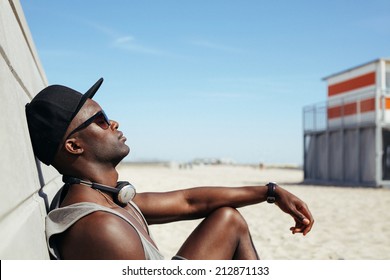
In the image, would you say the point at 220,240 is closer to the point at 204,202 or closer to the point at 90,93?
the point at 204,202

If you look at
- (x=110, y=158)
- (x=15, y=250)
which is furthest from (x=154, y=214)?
(x=15, y=250)

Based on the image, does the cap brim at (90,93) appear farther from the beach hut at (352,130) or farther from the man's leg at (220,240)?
the beach hut at (352,130)

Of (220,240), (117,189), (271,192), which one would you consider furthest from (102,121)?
(271,192)

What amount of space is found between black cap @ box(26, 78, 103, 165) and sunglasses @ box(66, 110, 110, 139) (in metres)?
0.04

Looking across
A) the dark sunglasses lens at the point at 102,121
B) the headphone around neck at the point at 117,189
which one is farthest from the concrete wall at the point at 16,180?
the dark sunglasses lens at the point at 102,121

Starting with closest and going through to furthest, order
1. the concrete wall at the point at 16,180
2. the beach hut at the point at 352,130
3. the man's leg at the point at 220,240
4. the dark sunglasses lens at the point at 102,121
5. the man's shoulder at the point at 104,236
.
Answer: the concrete wall at the point at 16,180
the man's shoulder at the point at 104,236
the dark sunglasses lens at the point at 102,121
the man's leg at the point at 220,240
the beach hut at the point at 352,130

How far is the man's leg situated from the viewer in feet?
7.47

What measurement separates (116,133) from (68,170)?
24cm

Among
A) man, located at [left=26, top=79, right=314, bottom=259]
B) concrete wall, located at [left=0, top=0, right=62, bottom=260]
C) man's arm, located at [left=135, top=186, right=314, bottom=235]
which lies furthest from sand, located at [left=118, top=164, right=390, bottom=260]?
concrete wall, located at [left=0, top=0, right=62, bottom=260]

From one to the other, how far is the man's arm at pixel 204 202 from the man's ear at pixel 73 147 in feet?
2.38

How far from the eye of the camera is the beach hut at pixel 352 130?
18047 millimetres

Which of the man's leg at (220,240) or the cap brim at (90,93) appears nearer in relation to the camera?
the cap brim at (90,93)
